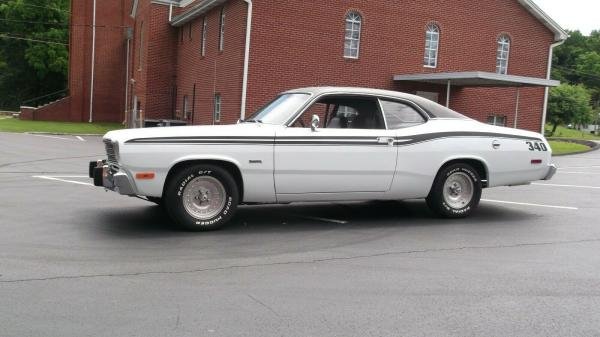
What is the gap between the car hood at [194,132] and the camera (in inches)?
271

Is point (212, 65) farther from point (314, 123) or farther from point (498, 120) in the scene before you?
point (314, 123)

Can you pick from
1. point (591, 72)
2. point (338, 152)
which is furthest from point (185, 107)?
point (591, 72)

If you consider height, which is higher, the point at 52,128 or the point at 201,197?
the point at 201,197

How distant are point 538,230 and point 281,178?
138 inches

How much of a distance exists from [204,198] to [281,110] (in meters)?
1.55

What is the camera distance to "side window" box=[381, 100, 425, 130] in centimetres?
809

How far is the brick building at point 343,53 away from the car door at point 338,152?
13.7 m

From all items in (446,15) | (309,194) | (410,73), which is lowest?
(309,194)

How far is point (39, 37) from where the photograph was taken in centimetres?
5909

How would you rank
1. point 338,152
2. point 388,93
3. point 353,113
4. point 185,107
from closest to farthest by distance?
point 338,152 → point 353,113 → point 388,93 → point 185,107

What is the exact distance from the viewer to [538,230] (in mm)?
8117

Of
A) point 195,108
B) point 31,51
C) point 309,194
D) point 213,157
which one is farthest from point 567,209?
point 31,51

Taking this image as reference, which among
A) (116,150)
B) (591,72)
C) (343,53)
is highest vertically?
(591,72)

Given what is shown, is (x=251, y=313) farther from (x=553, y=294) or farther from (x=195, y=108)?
(x=195, y=108)
